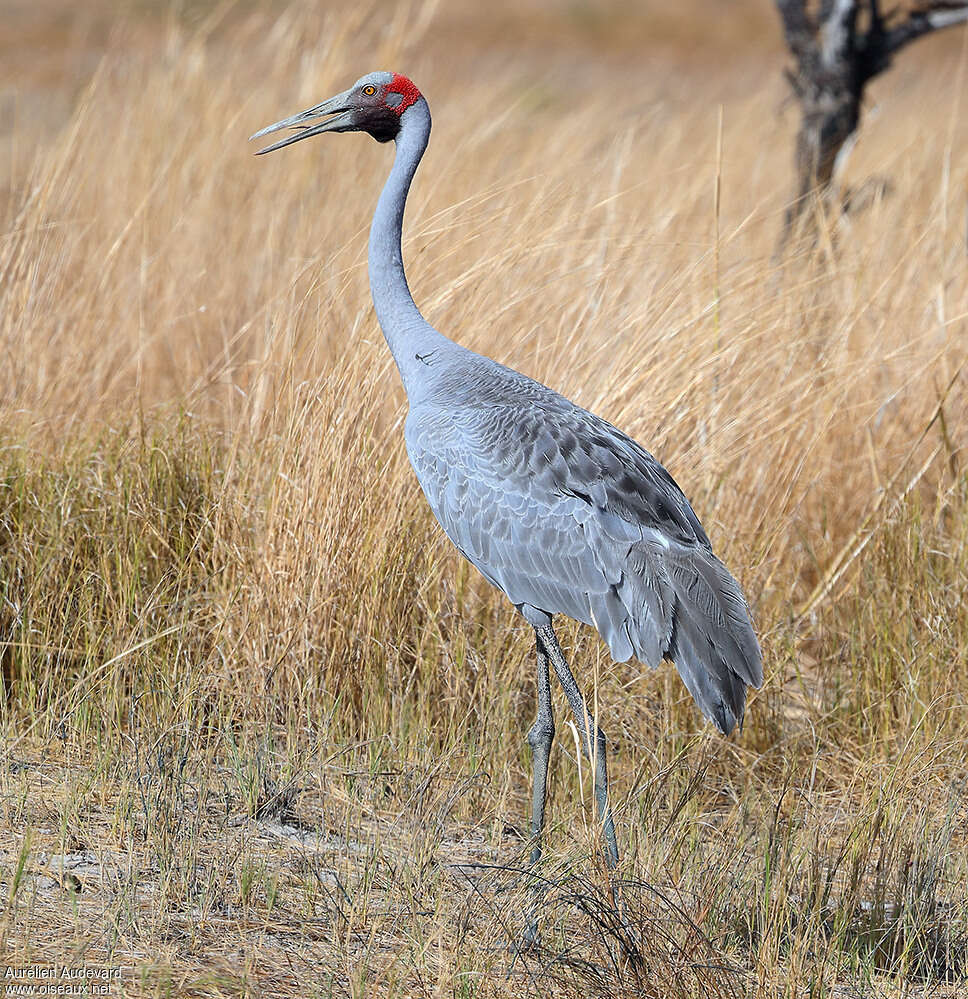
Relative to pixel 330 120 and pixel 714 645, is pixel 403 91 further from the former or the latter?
pixel 714 645

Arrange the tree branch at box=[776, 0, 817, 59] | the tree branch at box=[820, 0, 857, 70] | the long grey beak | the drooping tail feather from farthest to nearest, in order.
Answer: the tree branch at box=[776, 0, 817, 59], the tree branch at box=[820, 0, 857, 70], the long grey beak, the drooping tail feather

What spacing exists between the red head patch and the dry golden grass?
1.65ft

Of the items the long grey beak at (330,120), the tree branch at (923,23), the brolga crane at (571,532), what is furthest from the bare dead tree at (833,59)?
the brolga crane at (571,532)

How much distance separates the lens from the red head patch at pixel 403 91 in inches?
151

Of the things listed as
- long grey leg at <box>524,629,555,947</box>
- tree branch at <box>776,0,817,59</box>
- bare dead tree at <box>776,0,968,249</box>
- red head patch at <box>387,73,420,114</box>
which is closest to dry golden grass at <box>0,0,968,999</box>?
long grey leg at <box>524,629,555,947</box>

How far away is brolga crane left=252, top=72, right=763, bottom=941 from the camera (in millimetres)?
3170

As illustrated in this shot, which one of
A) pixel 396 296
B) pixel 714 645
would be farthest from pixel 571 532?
pixel 396 296

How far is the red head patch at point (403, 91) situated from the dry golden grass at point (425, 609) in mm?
503

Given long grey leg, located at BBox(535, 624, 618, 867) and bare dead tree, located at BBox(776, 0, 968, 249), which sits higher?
bare dead tree, located at BBox(776, 0, 968, 249)

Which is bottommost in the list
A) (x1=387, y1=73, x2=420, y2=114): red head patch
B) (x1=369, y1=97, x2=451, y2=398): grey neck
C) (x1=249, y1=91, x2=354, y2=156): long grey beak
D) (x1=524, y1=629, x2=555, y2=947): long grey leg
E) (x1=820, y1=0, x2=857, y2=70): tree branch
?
(x1=524, y1=629, x2=555, y2=947): long grey leg

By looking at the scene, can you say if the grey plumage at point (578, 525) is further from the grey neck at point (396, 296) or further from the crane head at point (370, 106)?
the crane head at point (370, 106)

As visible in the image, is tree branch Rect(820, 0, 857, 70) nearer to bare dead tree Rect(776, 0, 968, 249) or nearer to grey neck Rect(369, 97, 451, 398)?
bare dead tree Rect(776, 0, 968, 249)

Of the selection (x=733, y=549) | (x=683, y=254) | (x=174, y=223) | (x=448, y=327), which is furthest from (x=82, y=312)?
(x=733, y=549)

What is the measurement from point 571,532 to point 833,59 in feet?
11.5
